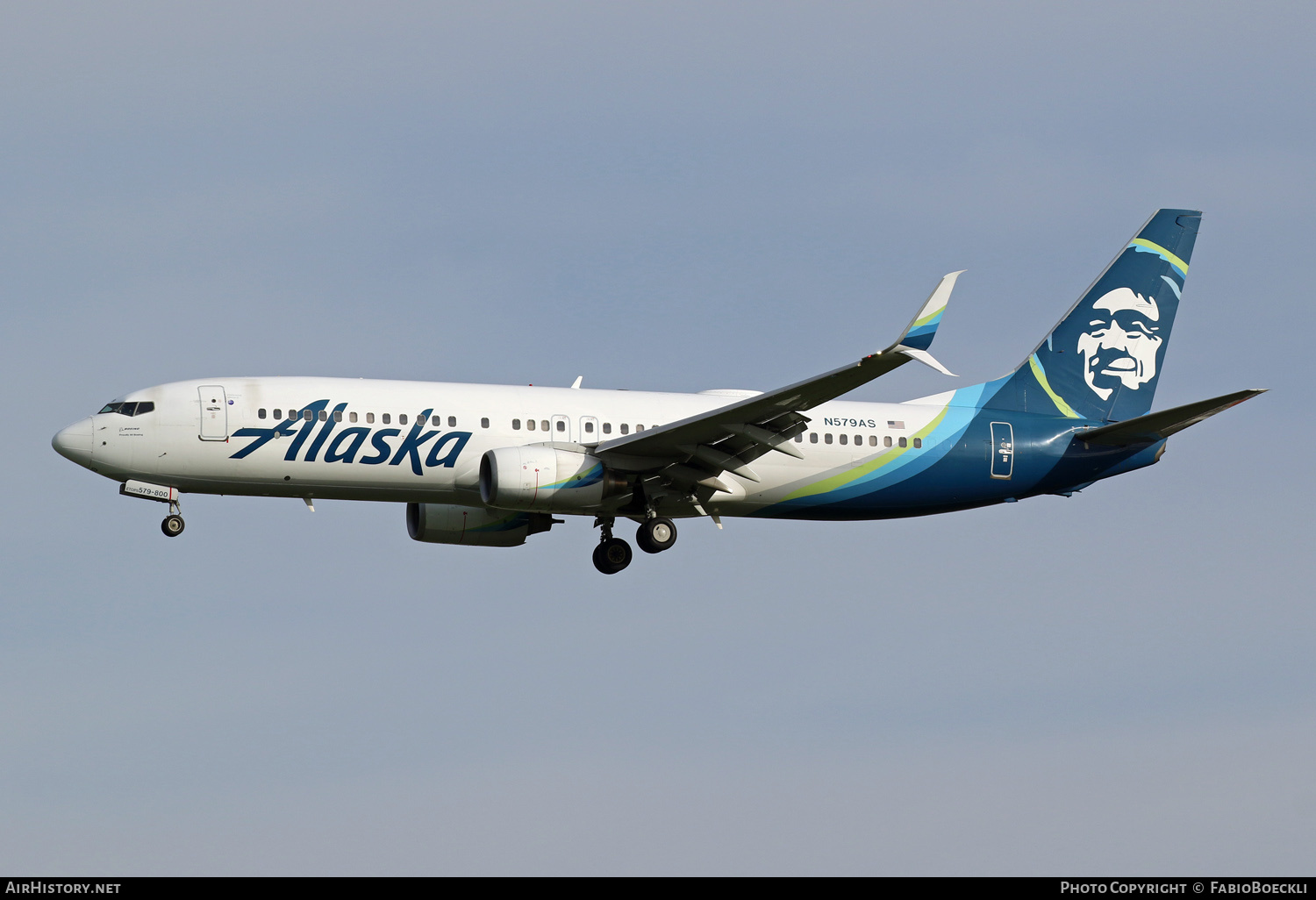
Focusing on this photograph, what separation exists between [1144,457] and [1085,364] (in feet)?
11.8

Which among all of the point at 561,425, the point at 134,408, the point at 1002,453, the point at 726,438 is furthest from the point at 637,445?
the point at 134,408

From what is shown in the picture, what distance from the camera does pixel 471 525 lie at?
4341cm

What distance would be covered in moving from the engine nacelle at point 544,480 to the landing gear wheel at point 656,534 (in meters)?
2.03

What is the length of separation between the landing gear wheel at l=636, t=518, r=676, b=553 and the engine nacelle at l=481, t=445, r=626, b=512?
203 centimetres

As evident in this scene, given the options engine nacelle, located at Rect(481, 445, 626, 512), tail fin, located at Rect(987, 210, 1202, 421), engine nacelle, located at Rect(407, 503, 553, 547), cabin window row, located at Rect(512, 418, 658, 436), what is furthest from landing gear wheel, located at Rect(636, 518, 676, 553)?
tail fin, located at Rect(987, 210, 1202, 421)

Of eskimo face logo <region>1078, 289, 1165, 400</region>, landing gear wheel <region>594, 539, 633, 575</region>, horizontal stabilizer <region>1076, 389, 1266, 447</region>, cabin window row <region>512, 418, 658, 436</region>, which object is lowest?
landing gear wheel <region>594, 539, 633, 575</region>

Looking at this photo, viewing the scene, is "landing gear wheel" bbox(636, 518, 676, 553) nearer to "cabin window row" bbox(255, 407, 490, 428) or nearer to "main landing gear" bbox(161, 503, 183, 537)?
"cabin window row" bbox(255, 407, 490, 428)

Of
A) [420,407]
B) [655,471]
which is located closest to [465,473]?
[420,407]

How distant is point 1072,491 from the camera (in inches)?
1736

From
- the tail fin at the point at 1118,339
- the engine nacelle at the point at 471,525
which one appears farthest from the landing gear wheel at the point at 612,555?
the tail fin at the point at 1118,339

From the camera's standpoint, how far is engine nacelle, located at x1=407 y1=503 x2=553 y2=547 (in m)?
43.3

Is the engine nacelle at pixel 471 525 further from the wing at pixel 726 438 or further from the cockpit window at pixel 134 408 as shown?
the cockpit window at pixel 134 408

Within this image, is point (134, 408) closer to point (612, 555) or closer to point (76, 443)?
point (76, 443)

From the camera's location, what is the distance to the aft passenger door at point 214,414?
1496 inches
